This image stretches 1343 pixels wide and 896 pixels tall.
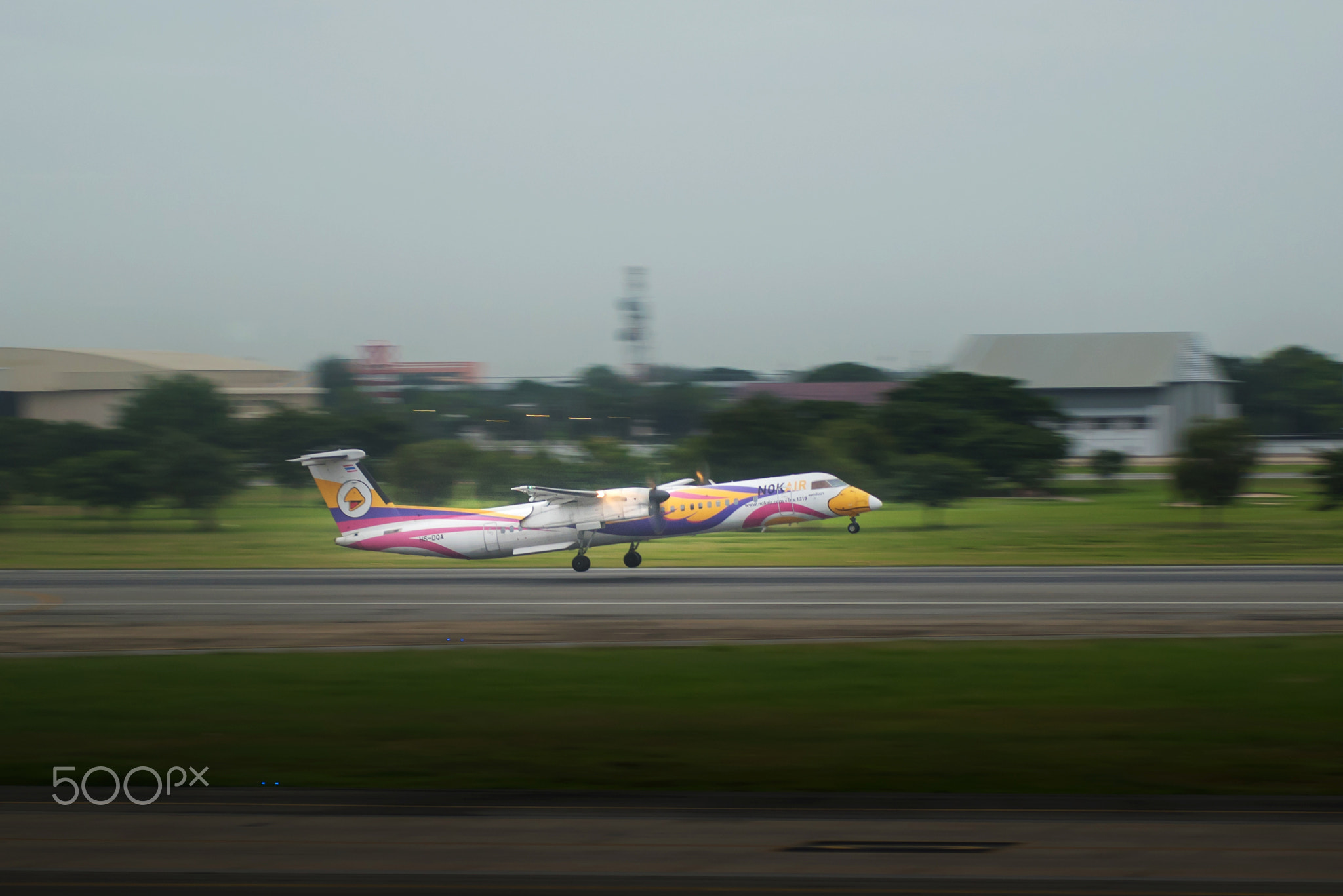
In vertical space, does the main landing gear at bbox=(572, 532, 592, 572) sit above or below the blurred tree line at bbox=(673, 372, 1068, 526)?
below

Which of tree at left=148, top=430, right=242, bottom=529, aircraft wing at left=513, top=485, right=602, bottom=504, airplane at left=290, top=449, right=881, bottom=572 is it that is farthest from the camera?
tree at left=148, top=430, right=242, bottom=529

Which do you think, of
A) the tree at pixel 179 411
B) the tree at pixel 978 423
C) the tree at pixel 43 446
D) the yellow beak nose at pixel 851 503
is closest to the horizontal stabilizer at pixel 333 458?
Result: the yellow beak nose at pixel 851 503

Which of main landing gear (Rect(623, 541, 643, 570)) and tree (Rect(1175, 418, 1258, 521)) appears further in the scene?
tree (Rect(1175, 418, 1258, 521))

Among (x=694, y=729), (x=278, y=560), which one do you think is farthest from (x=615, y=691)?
(x=278, y=560)

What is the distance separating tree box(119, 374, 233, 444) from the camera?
46281 millimetres

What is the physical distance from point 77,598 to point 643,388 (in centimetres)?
4353

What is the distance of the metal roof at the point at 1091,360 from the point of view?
258 feet

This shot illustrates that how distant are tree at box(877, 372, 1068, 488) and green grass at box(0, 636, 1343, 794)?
31448 millimetres

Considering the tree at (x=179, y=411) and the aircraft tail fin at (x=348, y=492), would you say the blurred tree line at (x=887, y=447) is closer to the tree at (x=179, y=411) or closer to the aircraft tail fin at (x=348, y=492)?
the aircraft tail fin at (x=348, y=492)

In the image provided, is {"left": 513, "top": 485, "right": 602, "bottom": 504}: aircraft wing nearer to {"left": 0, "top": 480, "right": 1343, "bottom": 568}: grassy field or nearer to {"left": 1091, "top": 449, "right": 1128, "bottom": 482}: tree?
{"left": 0, "top": 480, "right": 1343, "bottom": 568}: grassy field

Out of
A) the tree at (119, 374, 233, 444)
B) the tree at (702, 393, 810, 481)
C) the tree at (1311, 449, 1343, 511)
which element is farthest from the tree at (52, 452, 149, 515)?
the tree at (1311, 449, 1343, 511)

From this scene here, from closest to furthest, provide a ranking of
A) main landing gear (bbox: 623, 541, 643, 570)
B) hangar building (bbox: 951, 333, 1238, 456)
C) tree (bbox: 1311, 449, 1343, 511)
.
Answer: main landing gear (bbox: 623, 541, 643, 570), tree (bbox: 1311, 449, 1343, 511), hangar building (bbox: 951, 333, 1238, 456)

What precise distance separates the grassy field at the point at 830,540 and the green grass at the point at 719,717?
15.9m

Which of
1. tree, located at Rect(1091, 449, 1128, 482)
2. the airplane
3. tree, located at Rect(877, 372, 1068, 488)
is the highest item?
tree, located at Rect(877, 372, 1068, 488)
